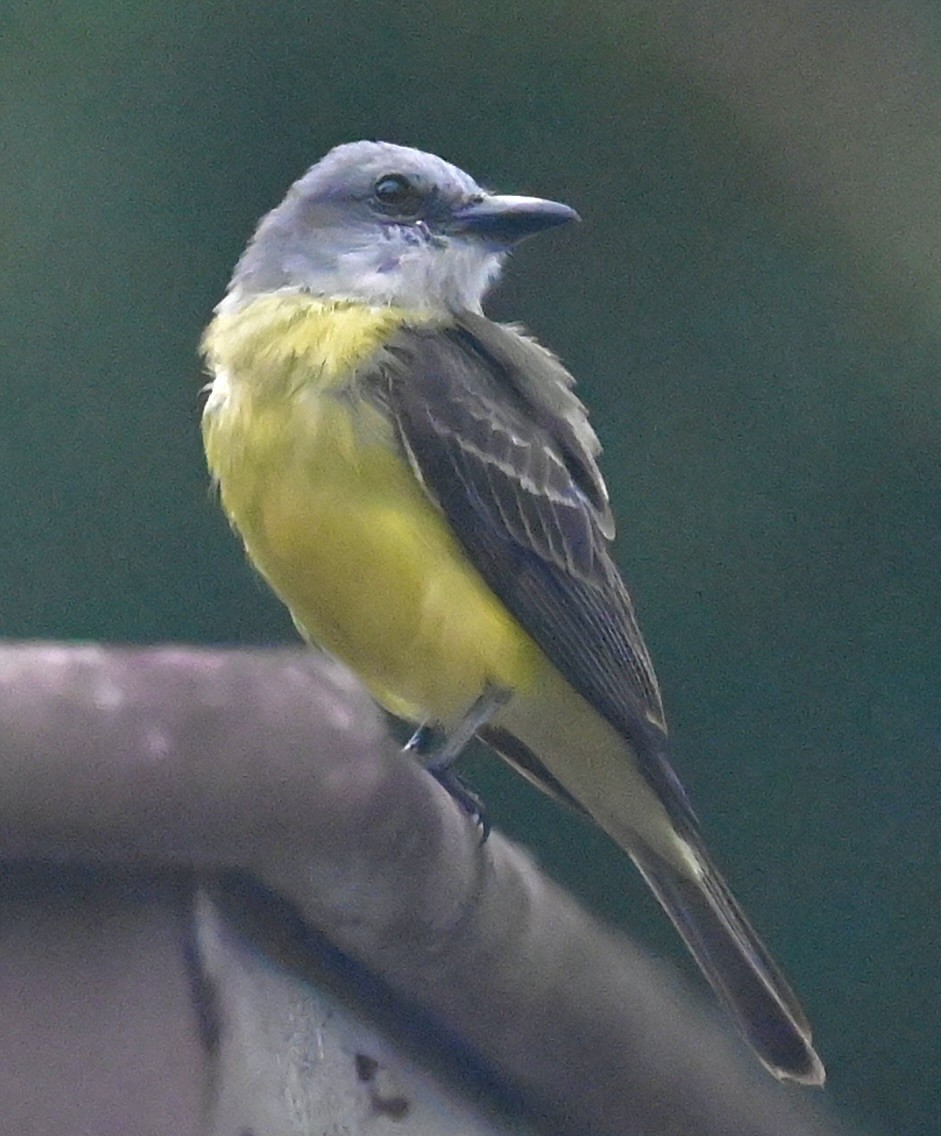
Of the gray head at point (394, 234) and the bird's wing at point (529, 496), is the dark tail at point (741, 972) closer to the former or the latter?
the bird's wing at point (529, 496)

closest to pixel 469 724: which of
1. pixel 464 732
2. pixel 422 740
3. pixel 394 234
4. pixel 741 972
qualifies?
pixel 464 732

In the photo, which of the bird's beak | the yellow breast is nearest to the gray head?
the bird's beak

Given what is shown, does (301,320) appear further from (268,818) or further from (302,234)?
(268,818)

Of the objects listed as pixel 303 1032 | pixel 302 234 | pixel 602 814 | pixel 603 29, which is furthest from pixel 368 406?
pixel 603 29

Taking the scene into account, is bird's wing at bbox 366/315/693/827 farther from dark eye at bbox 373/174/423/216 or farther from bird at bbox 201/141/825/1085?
dark eye at bbox 373/174/423/216

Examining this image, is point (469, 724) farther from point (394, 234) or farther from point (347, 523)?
point (394, 234)

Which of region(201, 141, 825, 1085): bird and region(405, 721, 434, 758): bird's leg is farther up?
region(201, 141, 825, 1085): bird
